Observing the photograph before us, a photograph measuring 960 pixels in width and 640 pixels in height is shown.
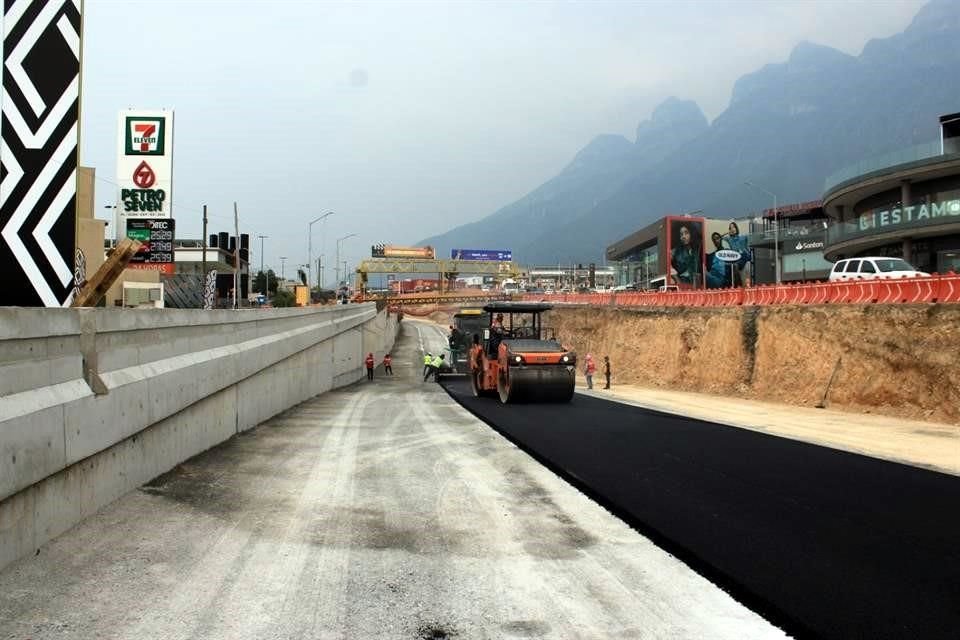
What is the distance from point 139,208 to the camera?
25109 mm

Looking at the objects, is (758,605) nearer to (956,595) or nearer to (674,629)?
(674,629)

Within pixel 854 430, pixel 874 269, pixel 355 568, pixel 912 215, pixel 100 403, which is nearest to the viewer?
pixel 355 568

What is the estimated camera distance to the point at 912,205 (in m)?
40.9

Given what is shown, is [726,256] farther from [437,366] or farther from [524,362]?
[524,362]

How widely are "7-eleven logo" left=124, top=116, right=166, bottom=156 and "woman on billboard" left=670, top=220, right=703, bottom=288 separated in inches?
2748

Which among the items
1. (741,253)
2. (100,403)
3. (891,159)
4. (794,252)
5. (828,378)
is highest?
(891,159)

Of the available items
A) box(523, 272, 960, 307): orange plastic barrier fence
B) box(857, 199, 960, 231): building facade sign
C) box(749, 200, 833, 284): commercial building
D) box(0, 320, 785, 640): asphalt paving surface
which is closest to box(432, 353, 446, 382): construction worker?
box(523, 272, 960, 307): orange plastic barrier fence

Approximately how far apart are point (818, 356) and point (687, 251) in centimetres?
6616

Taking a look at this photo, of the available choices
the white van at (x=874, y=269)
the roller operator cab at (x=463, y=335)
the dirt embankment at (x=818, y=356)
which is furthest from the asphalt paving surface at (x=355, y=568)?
the roller operator cab at (x=463, y=335)

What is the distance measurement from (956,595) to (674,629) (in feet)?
6.57

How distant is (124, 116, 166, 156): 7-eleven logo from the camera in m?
24.1

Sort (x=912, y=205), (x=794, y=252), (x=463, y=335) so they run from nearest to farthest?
1. (x=463, y=335)
2. (x=912, y=205)
3. (x=794, y=252)

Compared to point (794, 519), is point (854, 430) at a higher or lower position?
lower

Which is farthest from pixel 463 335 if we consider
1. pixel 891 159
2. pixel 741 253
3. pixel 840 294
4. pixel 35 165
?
pixel 741 253
